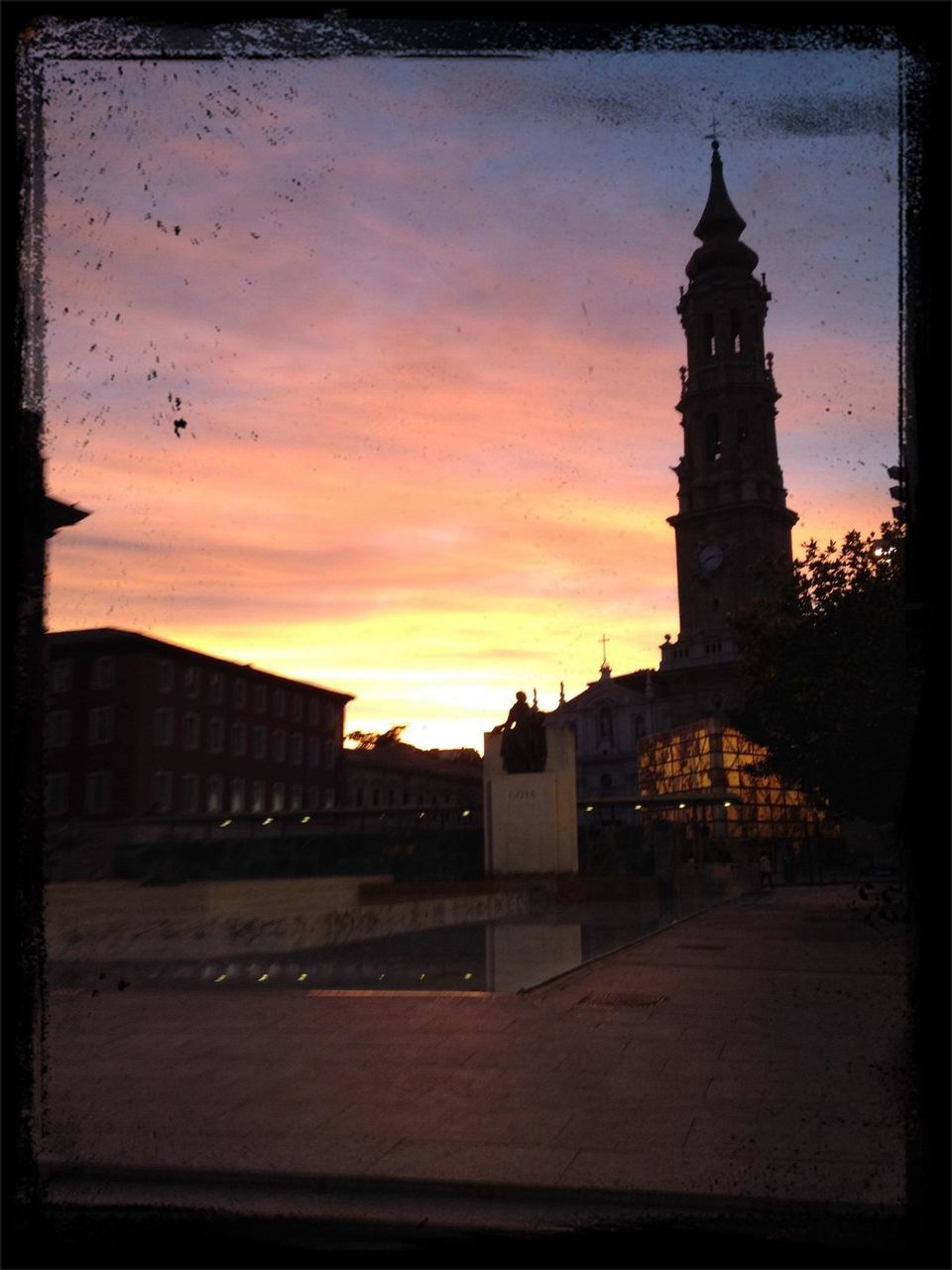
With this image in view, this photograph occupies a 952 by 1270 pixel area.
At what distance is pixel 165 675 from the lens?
9.84 m

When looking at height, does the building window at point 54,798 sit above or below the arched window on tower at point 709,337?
below

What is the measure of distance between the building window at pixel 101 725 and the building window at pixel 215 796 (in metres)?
2.28

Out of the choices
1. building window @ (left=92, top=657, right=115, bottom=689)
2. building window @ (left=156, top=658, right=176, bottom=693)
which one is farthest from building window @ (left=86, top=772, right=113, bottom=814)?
building window @ (left=92, top=657, right=115, bottom=689)

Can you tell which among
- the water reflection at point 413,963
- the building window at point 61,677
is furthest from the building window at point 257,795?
the building window at point 61,677

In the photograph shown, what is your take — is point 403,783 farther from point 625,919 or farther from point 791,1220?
point 791,1220

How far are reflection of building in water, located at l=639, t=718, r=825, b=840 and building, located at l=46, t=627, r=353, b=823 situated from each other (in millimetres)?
38567

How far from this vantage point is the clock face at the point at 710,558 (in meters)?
86.4

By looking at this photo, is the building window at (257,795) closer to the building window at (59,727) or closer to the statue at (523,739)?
the building window at (59,727)

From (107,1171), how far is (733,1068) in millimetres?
4172

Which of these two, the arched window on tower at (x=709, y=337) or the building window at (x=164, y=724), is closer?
the building window at (x=164, y=724)

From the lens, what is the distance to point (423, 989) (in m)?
11.3

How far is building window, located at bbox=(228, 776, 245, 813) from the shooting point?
12375 millimetres

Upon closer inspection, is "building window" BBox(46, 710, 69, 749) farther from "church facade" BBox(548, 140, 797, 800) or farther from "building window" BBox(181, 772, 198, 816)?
"church facade" BBox(548, 140, 797, 800)

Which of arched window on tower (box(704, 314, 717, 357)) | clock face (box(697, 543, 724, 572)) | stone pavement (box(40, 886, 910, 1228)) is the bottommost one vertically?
stone pavement (box(40, 886, 910, 1228))
